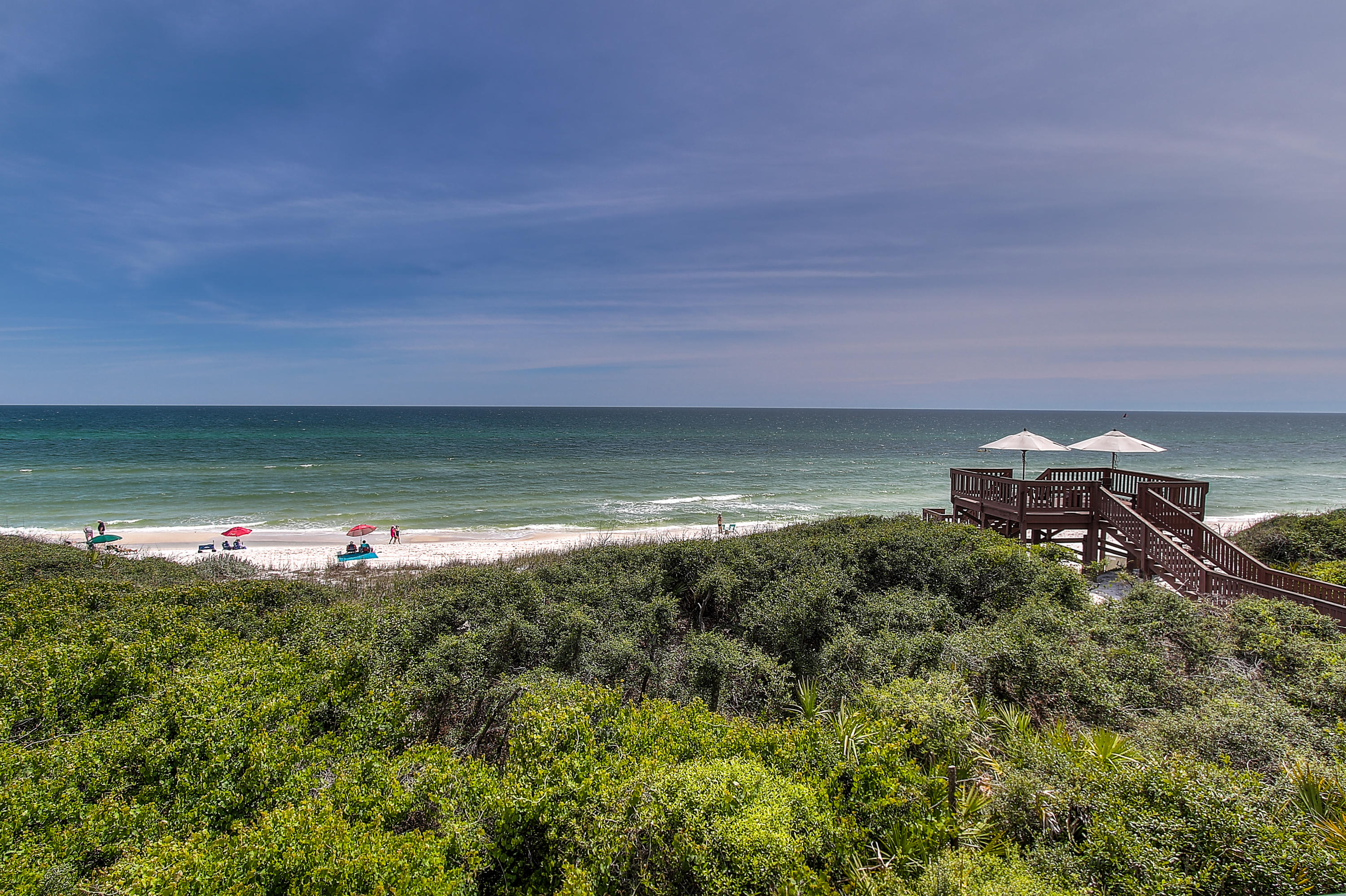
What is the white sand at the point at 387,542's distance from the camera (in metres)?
20.3

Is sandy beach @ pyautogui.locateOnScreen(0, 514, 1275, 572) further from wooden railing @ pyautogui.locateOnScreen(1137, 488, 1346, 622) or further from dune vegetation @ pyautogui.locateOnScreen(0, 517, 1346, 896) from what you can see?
dune vegetation @ pyautogui.locateOnScreen(0, 517, 1346, 896)

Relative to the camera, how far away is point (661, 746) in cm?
457

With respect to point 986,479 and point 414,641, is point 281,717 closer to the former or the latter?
point 414,641

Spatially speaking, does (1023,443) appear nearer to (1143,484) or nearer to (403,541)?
(1143,484)

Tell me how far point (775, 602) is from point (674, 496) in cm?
2907

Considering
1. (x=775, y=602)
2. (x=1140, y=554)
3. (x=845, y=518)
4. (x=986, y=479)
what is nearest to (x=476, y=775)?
(x=775, y=602)

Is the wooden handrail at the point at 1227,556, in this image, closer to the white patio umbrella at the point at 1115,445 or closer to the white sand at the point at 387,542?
the white patio umbrella at the point at 1115,445

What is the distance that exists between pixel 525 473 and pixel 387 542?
22857 mm

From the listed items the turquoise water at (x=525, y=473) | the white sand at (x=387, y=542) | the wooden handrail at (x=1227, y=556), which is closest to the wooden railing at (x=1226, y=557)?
the wooden handrail at (x=1227, y=556)

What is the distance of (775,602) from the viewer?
8516mm

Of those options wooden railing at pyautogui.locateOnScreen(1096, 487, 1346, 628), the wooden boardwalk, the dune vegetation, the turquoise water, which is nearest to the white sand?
the turquoise water

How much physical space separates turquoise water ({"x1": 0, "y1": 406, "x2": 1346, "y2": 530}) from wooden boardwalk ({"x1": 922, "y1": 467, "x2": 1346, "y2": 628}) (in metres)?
14.9

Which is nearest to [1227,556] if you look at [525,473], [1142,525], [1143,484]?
[1142,525]

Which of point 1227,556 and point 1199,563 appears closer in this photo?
point 1199,563
